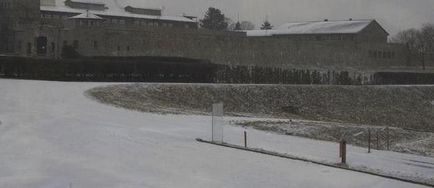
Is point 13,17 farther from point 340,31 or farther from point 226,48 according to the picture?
point 340,31

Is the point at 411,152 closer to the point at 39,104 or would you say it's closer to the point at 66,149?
the point at 66,149

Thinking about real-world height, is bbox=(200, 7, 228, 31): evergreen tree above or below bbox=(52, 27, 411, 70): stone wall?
above

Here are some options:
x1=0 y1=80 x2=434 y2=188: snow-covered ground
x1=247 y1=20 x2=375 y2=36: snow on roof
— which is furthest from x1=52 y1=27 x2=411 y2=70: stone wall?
x1=0 y1=80 x2=434 y2=188: snow-covered ground

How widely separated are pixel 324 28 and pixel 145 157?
92748mm

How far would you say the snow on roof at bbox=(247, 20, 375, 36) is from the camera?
3915 inches

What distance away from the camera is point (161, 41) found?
209 feet

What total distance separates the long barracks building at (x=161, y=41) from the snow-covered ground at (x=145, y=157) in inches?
1478

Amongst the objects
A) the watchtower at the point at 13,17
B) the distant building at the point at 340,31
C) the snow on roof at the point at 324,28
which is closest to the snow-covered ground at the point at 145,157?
the watchtower at the point at 13,17

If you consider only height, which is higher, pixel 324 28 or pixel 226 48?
pixel 324 28

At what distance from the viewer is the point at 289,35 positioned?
348ft

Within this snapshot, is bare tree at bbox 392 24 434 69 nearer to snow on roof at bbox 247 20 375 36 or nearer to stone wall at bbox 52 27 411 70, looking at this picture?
snow on roof at bbox 247 20 375 36

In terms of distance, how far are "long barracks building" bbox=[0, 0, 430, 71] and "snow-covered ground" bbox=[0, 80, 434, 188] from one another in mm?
37538

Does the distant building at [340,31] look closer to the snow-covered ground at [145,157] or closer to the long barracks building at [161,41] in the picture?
the long barracks building at [161,41]

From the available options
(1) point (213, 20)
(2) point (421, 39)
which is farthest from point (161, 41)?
(2) point (421, 39)
